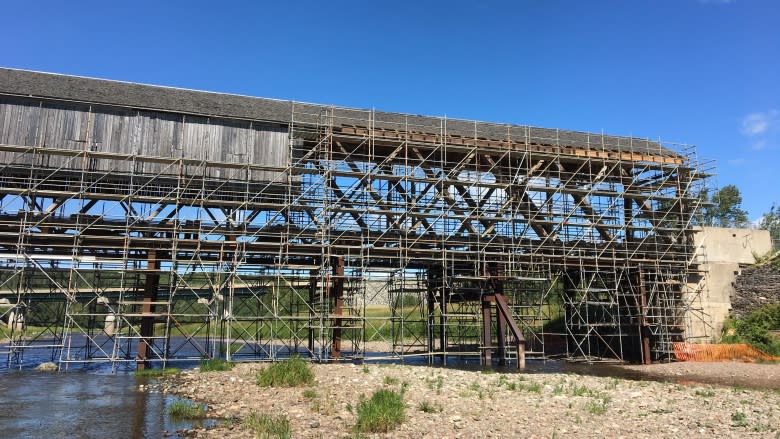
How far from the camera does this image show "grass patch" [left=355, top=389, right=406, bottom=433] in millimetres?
12164

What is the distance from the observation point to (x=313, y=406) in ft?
47.7

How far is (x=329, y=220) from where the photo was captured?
2630cm

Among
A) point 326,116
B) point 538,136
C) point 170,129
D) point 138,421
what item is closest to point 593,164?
point 538,136

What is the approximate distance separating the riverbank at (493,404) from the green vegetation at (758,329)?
10.4 metres

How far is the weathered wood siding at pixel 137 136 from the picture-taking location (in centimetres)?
2483

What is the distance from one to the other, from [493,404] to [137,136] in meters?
20.2

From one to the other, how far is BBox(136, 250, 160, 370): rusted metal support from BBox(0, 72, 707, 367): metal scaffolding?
8cm

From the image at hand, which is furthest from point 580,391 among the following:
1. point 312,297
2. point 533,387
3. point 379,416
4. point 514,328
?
point 312,297

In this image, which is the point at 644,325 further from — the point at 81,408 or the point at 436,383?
the point at 81,408

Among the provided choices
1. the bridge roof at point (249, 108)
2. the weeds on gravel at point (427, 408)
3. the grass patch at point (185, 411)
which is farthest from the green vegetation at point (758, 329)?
the grass patch at point (185, 411)

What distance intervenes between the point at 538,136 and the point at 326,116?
1327cm

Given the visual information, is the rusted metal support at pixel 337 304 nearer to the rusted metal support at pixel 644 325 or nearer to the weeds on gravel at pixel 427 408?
the weeds on gravel at pixel 427 408

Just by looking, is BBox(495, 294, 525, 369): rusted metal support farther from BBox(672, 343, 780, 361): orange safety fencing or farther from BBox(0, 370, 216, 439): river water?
BBox(0, 370, 216, 439): river water

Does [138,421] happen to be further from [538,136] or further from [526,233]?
[538,136]
